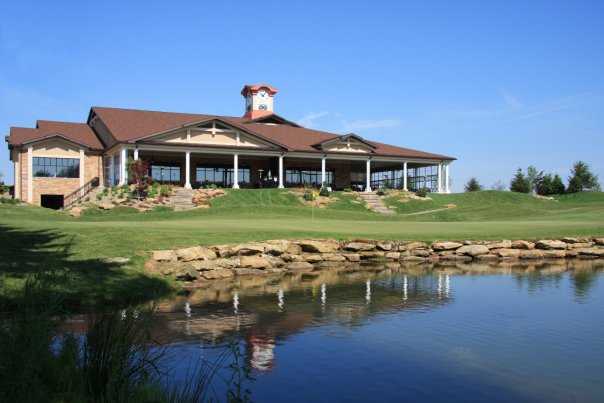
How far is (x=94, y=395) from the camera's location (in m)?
5.27

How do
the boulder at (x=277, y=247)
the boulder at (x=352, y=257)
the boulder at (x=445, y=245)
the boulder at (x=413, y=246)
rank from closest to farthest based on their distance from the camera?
the boulder at (x=277, y=247), the boulder at (x=352, y=257), the boulder at (x=413, y=246), the boulder at (x=445, y=245)

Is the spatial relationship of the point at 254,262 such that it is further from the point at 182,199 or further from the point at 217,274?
the point at 182,199

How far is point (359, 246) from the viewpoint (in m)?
20.9

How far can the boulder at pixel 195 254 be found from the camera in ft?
54.2

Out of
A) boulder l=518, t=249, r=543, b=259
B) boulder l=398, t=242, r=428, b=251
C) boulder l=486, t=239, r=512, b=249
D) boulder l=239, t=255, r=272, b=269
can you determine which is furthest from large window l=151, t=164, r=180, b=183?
boulder l=518, t=249, r=543, b=259

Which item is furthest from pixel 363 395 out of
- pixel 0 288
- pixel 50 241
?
pixel 50 241

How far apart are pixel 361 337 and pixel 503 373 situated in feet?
8.32

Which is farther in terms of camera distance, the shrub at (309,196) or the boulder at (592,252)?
the shrub at (309,196)

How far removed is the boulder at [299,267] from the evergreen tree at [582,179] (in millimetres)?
52688

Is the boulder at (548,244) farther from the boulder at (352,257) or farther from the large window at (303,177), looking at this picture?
the large window at (303,177)

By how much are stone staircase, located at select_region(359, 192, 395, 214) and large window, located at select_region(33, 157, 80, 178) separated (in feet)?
70.5

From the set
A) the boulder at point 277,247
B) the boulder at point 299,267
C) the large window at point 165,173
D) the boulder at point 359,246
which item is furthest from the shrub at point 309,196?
the boulder at point 299,267

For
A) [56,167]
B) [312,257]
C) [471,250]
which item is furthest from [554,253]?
[56,167]

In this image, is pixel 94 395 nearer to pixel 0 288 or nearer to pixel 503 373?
pixel 503 373
